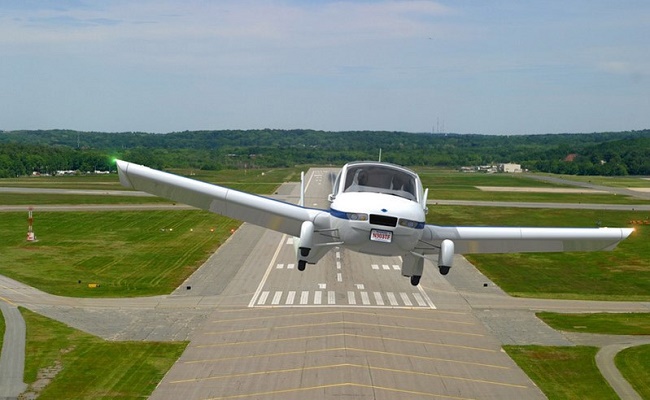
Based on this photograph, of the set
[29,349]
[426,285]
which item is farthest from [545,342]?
[29,349]

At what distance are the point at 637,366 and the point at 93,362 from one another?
1680 inches

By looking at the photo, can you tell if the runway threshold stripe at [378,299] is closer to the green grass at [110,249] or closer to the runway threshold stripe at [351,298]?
the runway threshold stripe at [351,298]

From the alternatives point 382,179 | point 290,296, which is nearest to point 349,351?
point 290,296

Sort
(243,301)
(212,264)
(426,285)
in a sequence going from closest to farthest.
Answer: (243,301) < (426,285) < (212,264)

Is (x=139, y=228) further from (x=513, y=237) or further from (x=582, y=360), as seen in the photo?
(x=513, y=237)

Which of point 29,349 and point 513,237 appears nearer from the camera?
point 513,237

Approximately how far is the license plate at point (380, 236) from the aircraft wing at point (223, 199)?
2.78 metres

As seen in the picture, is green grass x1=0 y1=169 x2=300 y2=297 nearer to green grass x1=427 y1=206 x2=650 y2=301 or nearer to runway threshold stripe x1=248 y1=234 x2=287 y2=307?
runway threshold stripe x1=248 y1=234 x2=287 y2=307

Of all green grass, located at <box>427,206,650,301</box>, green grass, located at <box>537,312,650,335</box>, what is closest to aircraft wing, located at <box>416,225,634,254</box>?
green grass, located at <box>537,312,650,335</box>

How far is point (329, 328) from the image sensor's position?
221ft

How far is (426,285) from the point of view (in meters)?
87.2

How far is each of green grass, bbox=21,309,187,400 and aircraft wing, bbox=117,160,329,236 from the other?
2523cm

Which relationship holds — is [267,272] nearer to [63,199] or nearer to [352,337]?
[352,337]

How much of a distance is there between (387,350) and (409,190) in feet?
104
